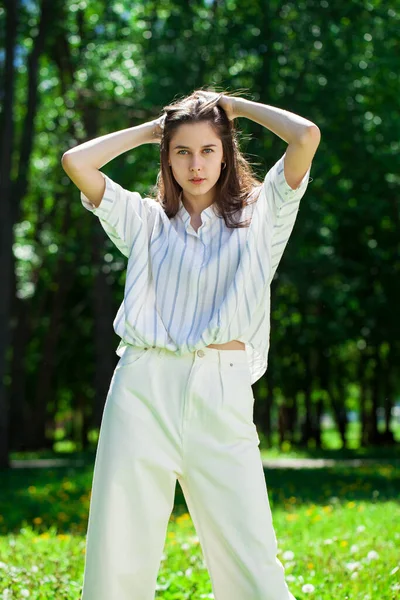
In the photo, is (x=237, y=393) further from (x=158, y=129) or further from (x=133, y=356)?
(x=158, y=129)

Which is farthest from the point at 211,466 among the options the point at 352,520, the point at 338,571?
the point at 352,520

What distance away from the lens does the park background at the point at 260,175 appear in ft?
23.2

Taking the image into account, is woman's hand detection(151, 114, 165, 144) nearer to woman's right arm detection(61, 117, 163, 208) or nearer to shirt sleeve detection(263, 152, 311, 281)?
woman's right arm detection(61, 117, 163, 208)

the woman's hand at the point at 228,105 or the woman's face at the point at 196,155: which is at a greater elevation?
the woman's hand at the point at 228,105

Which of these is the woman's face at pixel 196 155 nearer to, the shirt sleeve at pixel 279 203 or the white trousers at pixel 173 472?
the shirt sleeve at pixel 279 203

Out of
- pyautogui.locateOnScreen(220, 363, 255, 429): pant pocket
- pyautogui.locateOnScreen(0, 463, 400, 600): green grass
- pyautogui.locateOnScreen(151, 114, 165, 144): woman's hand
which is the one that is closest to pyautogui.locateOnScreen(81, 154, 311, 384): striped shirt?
pyautogui.locateOnScreen(220, 363, 255, 429): pant pocket

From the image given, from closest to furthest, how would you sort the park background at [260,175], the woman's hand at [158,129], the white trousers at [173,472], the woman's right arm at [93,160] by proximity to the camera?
1. the white trousers at [173,472]
2. the woman's right arm at [93,160]
3. the woman's hand at [158,129]
4. the park background at [260,175]

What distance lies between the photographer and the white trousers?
3.27 meters

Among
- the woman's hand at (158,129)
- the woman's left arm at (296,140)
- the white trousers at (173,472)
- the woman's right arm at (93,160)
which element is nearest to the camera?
the white trousers at (173,472)

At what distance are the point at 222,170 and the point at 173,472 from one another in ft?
3.53

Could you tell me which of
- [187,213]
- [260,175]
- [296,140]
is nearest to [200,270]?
[187,213]

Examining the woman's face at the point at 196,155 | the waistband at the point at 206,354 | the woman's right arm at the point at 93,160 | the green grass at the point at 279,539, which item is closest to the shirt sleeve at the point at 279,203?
the woman's face at the point at 196,155

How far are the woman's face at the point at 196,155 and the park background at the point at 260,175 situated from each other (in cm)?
220

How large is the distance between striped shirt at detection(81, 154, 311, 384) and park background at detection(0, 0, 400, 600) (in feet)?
6.33
